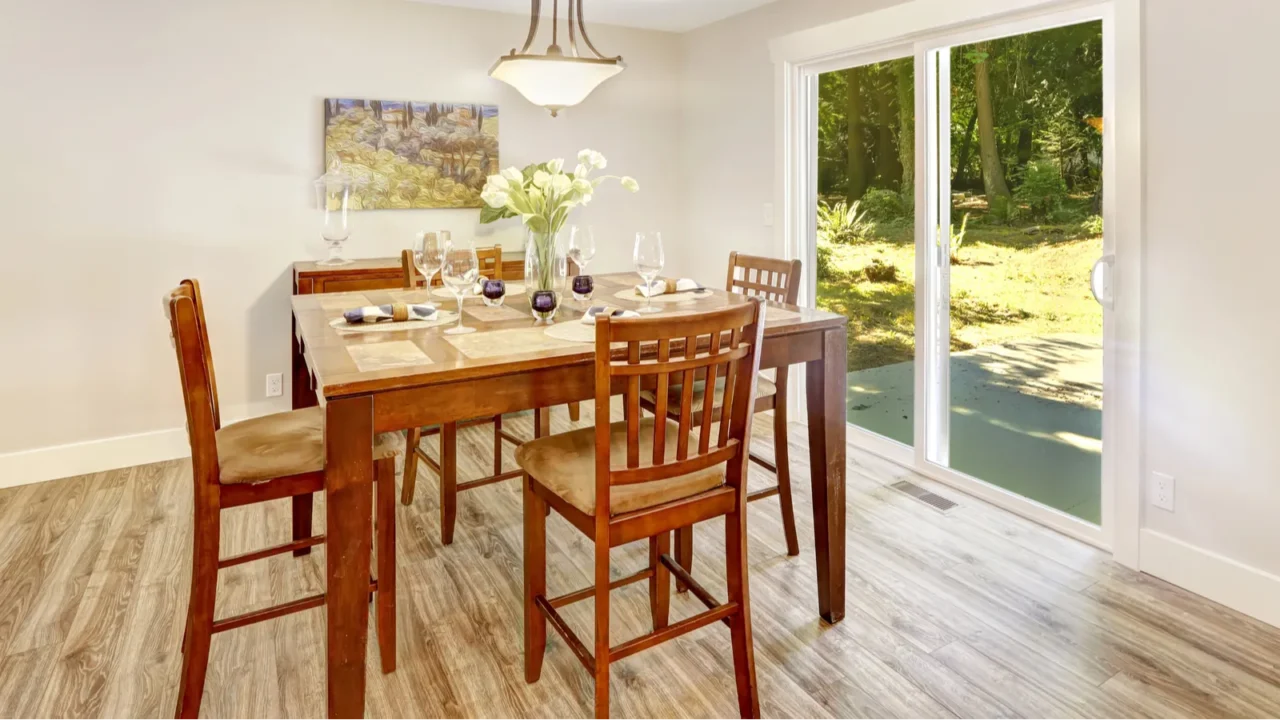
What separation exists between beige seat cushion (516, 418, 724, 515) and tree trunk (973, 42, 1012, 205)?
6.04ft

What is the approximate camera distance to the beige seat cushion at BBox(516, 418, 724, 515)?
1623 mm

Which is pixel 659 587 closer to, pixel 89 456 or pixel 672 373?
pixel 672 373

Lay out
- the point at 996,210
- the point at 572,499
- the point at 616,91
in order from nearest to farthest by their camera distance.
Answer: the point at 572,499
the point at 996,210
the point at 616,91

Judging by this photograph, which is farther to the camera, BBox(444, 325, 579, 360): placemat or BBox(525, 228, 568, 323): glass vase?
BBox(525, 228, 568, 323): glass vase

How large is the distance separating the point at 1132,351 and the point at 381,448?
227cm

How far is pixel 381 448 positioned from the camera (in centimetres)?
187

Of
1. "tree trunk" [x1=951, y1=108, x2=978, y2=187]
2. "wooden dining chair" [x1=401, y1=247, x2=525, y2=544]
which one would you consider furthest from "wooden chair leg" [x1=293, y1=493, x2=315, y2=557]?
"tree trunk" [x1=951, y1=108, x2=978, y2=187]

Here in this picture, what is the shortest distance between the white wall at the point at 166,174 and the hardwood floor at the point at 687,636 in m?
0.84

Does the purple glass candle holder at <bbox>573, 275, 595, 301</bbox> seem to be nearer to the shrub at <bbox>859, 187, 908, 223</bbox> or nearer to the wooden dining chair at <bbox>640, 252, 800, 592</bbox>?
the wooden dining chair at <bbox>640, 252, 800, 592</bbox>

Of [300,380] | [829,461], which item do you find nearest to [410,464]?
[300,380]

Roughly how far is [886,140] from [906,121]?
0.47ft

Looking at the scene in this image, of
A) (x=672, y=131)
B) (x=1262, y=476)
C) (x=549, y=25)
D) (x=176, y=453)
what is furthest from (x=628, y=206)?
(x=1262, y=476)

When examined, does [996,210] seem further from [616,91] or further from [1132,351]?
[616,91]

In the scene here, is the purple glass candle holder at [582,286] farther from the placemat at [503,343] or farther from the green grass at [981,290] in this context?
the green grass at [981,290]
